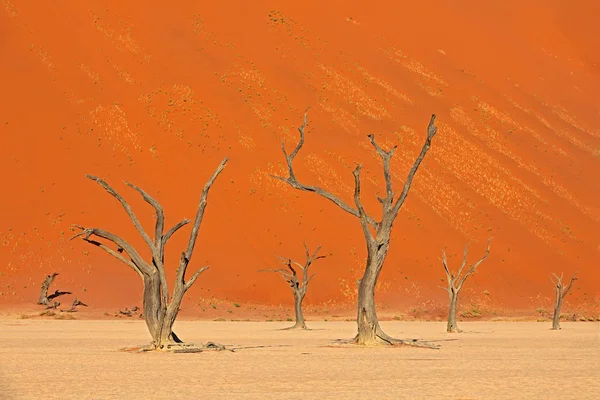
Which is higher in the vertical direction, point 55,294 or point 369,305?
point 55,294

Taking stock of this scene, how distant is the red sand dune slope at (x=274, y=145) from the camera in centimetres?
7606

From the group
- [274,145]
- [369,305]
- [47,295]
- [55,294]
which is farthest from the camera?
[274,145]

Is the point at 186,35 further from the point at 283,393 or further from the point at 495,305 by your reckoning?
the point at 283,393

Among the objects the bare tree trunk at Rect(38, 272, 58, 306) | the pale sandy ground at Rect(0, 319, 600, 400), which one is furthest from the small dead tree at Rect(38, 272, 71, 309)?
the pale sandy ground at Rect(0, 319, 600, 400)

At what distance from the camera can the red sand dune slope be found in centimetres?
7606

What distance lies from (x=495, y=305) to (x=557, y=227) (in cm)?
1586

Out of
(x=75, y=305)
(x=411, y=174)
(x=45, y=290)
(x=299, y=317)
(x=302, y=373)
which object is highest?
(x=411, y=174)

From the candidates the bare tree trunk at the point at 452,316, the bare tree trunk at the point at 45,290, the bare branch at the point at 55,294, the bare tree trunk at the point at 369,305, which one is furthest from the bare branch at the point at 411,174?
the bare branch at the point at 55,294

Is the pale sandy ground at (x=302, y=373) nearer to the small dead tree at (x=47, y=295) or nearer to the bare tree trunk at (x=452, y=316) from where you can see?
the bare tree trunk at (x=452, y=316)

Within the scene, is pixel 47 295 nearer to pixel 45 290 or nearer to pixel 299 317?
pixel 45 290

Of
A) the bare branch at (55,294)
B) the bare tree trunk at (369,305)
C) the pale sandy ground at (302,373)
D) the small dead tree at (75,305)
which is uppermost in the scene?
the bare branch at (55,294)

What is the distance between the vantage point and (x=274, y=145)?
86.2 m

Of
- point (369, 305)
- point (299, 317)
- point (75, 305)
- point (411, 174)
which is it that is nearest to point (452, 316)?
point (299, 317)

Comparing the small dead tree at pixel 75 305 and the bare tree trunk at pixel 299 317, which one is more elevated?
the small dead tree at pixel 75 305
